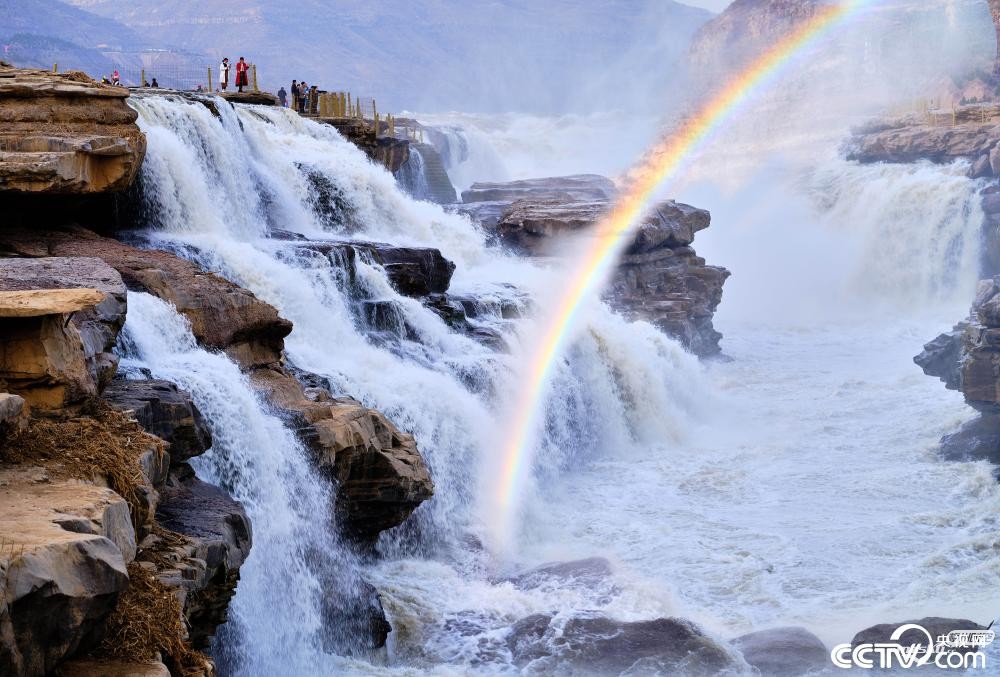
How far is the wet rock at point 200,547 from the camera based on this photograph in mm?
7656

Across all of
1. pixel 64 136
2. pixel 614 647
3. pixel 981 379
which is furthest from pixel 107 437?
pixel 981 379

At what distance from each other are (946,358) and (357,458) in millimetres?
12282

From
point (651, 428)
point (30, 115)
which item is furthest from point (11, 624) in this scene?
Result: point (651, 428)

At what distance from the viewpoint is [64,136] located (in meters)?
13.3

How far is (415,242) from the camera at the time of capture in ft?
72.0

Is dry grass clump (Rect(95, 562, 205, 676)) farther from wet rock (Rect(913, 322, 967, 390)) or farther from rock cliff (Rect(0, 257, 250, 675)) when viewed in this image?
wet rock (Rect(913, 322, 967, 390))

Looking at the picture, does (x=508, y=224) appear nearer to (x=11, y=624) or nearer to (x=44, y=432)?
(x=44, y=432)

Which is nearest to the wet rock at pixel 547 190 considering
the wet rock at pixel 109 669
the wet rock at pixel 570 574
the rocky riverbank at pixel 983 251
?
the rocky riverbank at pixel 983 251

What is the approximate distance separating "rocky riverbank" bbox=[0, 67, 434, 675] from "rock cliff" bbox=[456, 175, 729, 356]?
11.7 meters

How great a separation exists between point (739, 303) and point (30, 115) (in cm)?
2586

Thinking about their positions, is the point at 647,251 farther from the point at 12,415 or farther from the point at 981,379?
the point at 12,415

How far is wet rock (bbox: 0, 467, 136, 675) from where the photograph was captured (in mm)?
5309

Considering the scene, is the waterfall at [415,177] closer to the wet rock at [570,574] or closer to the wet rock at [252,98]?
the wet rock at [252,98]

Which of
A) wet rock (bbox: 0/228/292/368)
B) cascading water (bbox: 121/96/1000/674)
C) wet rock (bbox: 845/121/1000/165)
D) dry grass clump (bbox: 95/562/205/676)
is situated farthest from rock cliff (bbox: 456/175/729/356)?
dry grass clump (bbox: 95/562/205/676)
